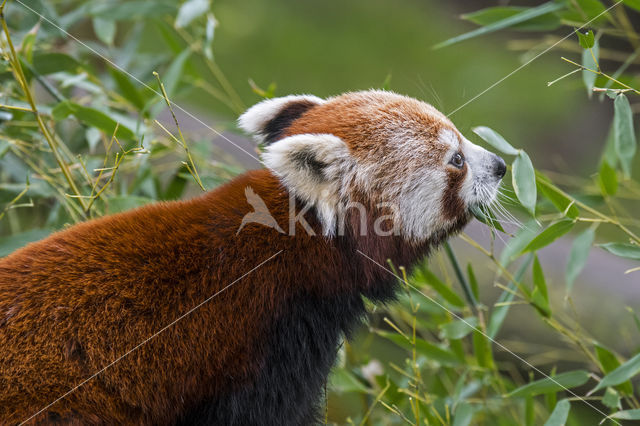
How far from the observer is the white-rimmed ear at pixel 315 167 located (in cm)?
135

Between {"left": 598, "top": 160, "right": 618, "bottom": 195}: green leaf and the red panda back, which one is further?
{"left": 598, "top": 160, "right": 618, "bottom": 195}: green leaf

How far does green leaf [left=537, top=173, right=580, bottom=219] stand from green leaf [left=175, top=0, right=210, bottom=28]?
113cm

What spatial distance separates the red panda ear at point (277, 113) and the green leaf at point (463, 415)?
879mm

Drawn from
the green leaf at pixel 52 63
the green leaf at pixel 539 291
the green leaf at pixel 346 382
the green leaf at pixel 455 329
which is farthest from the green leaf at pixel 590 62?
the green leaf at pixel 52 63

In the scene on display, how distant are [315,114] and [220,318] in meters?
0.52

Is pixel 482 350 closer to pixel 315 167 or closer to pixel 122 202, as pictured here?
pixel 315 167

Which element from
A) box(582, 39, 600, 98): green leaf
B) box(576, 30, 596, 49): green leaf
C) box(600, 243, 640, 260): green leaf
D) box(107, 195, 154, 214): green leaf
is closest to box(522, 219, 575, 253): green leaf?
box(600, 243, 640, 260): green leaf

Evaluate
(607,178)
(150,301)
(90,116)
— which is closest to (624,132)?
(607,178)

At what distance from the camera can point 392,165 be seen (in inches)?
59.6

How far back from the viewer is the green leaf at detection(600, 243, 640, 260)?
61.9 inches

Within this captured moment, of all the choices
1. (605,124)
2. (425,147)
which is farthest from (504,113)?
(425,147)

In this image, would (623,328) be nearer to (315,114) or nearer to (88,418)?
(315,114)

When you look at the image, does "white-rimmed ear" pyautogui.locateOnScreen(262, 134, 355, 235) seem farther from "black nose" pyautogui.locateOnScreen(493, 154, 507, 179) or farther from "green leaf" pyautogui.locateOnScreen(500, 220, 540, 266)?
"green leaf" pyautogui.locateOnScreen(500, 220, 540, 266)

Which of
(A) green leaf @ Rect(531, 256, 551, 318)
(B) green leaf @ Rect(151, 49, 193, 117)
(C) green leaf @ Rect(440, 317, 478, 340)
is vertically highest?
(B) green leaf @ Rect(151, 49, 193, 117)
